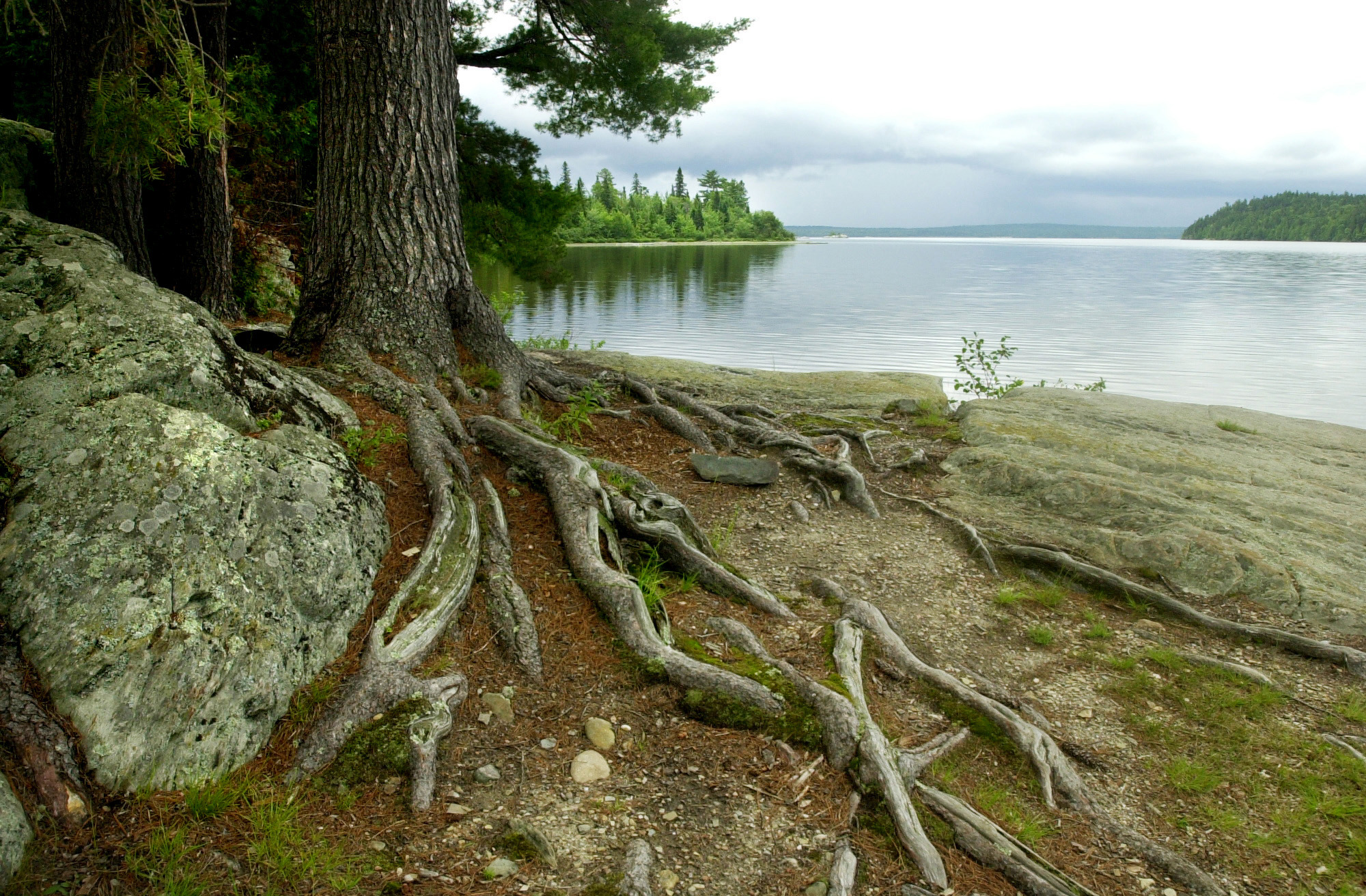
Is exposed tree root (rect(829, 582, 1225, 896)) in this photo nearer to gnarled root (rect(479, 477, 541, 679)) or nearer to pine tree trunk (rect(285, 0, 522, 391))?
gnarled root (rect(479, 477, 541, 679))

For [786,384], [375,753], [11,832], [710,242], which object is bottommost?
[375,753]

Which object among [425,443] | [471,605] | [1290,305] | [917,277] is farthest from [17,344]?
[917,277]

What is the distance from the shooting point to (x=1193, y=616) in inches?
234

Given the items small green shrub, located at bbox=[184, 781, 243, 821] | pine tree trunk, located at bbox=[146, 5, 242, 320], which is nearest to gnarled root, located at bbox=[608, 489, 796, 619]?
small green shrub, located at bbox=[184, 781, 243, 821]

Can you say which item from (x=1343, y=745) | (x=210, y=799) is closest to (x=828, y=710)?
(x=210, y=799)

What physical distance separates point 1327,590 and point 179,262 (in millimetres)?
11835

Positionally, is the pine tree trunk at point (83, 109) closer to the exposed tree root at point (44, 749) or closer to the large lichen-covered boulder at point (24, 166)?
the large lichen-covered boulder at point (24, 166)

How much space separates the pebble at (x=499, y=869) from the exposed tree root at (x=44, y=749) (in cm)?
138

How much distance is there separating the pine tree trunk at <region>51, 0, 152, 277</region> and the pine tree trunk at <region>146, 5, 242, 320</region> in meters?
1.91

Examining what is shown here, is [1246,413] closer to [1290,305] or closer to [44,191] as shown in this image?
[44,191]

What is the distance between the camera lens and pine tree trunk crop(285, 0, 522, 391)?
19.5 ft

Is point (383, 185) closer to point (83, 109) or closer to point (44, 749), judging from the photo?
point (83, 109)

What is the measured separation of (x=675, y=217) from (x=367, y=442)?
13114 cm

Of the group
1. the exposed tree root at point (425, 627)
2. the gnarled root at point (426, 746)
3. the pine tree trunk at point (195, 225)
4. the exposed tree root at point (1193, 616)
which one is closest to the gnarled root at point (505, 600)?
the exposed tree root at point (425, 627)
